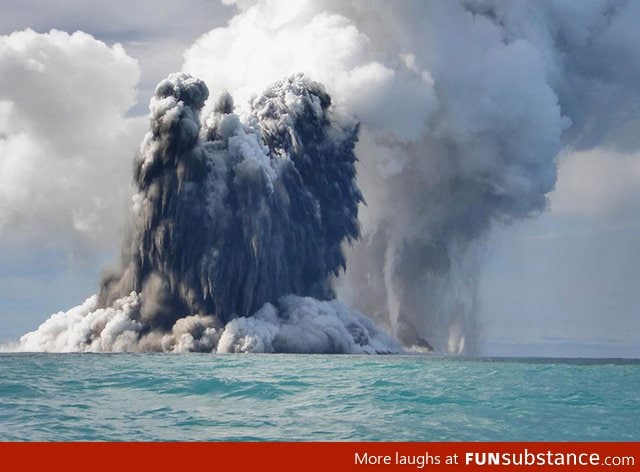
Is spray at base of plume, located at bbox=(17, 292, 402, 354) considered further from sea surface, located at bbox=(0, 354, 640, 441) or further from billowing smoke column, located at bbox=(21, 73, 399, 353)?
sea surface, located at bbox=(0, 354, 640, 441)

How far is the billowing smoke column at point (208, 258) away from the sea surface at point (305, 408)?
81.9 metres

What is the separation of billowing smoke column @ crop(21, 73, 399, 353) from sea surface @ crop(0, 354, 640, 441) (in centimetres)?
8194

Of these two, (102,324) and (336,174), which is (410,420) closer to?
(102,324)

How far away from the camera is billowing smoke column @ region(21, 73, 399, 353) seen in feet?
481

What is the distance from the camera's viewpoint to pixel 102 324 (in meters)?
153

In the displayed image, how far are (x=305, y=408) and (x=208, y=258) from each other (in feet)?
354

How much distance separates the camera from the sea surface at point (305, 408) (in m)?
35.3

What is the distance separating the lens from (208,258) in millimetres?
149500

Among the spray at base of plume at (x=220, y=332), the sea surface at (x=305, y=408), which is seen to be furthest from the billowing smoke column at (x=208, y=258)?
the sea surface at (x=305, y=408)
